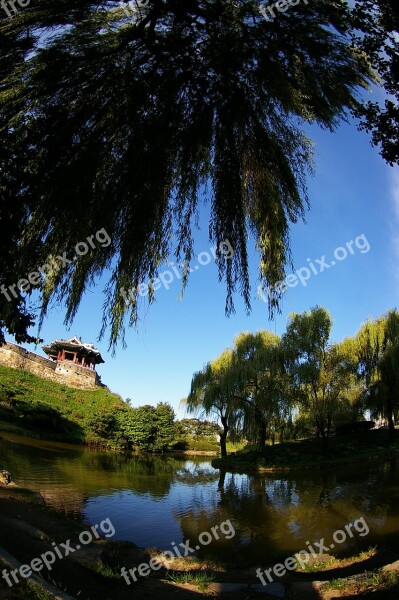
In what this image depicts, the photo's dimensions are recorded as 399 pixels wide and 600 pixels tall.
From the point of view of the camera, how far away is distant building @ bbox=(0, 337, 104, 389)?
2995 centimetres

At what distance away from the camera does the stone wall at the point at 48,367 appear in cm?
2970

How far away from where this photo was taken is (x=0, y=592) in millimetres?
2164

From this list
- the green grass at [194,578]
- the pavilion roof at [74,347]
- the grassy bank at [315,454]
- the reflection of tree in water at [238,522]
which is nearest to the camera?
the green grass at [194,578]

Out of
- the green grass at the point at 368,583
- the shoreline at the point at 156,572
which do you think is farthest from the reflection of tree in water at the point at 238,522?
the green grass at the point at 368,583

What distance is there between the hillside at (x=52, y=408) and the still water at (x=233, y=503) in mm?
8915

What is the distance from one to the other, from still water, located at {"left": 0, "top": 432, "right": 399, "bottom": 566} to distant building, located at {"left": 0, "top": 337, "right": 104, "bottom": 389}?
17061 millimetres

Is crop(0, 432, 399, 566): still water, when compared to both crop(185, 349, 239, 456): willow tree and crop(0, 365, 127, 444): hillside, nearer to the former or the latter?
crop(185, 349, 239, 456): willow tree

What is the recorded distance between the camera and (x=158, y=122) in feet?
7.77

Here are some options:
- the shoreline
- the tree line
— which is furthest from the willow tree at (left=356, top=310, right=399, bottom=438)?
the shoreline

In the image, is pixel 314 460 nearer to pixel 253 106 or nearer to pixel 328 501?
pixel 328 501

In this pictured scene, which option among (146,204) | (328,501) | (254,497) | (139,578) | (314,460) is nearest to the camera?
(146,204)

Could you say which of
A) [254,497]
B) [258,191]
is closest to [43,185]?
[258,191]

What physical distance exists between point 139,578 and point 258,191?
480cm

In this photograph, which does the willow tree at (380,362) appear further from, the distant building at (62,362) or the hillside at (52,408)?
the distant building at (62,362)
